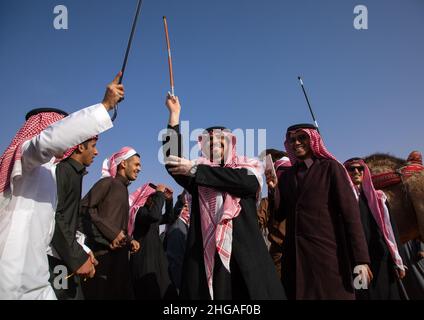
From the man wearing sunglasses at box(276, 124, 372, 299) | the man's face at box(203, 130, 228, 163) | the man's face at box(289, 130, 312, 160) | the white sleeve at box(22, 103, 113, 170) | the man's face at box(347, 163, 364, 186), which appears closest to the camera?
the white sleeve at box(22, 103, 113, 170)

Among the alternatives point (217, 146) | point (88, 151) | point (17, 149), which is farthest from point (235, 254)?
point (88, 151)

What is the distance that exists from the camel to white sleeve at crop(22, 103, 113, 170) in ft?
15.0

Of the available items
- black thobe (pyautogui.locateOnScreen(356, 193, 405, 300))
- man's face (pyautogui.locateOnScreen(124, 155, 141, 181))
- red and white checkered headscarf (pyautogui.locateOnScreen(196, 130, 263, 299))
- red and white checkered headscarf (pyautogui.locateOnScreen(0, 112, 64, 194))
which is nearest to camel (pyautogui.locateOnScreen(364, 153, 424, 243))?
black thobe (pyautogui.locateOnScreen(356, 193, 405, 300))

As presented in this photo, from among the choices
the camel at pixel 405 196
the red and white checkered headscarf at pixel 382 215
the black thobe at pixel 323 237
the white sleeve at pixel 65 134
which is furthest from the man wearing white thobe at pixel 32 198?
the camel at pixel 405 196

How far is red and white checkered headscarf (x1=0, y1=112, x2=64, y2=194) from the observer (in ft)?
7.68

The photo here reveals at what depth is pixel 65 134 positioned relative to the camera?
2.18 meters

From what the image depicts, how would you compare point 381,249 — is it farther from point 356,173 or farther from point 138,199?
point 138,199

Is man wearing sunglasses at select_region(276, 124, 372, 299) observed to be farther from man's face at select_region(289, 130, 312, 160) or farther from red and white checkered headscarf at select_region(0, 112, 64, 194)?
red and white checkered headscarf at select_region(0, 112, 64, 194)

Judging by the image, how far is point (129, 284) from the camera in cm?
484

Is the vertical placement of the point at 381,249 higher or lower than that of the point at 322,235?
lower

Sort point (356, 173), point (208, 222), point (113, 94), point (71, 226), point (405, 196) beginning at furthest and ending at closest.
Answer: point (405, 196), point (356, 173), point (71, 226), point (208, 222), point (113, 94)

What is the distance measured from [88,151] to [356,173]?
145 inches

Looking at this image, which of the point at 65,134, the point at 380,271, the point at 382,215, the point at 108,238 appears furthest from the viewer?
the point at 382,215

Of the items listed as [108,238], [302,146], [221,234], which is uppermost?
[302,146]
